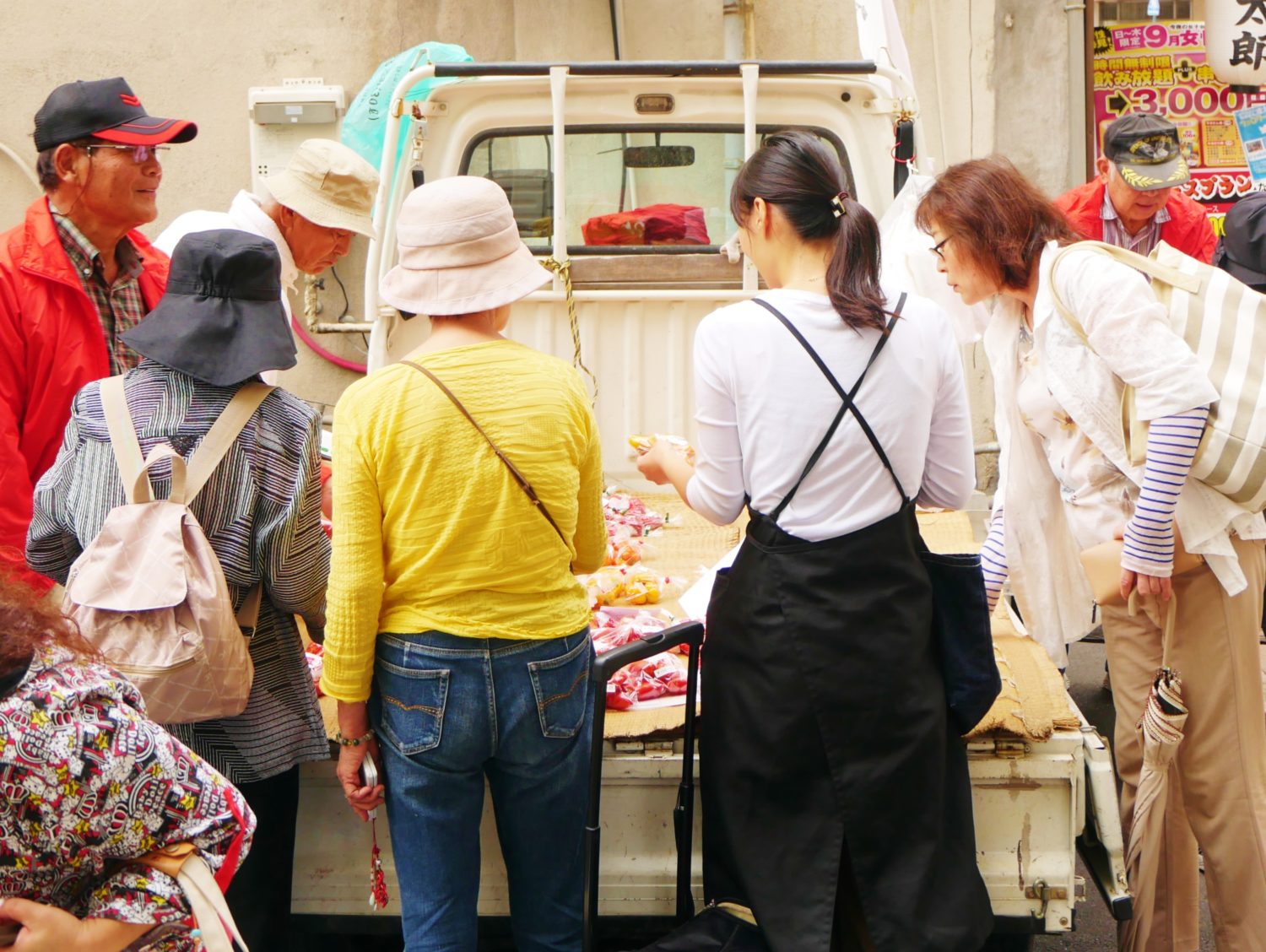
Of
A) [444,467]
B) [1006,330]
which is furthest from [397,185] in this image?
[444,467]

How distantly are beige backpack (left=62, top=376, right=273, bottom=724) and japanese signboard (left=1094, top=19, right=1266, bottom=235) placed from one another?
6868 mm

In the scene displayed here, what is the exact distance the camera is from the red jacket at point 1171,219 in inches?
216

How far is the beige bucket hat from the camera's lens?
152 inches

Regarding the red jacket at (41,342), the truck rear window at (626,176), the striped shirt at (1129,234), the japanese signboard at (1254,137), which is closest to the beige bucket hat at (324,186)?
the red jacket at (41,342)

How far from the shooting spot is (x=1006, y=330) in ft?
10.4

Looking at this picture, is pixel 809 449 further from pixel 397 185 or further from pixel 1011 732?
pixel 397 185

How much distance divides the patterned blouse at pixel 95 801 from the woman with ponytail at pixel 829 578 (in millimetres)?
1075

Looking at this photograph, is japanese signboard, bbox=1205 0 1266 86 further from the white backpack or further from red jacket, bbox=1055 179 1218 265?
the white backpack

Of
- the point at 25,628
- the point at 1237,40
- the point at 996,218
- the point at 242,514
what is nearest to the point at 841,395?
the point at 996,218

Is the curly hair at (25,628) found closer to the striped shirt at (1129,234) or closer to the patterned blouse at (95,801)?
the patterned blouse at (95,801)

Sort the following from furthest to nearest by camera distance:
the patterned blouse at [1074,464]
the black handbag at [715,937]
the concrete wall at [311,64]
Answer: the concrete wall at [311,64]
the patterned blouse at [1074,464]
the black handbag at [715,937]

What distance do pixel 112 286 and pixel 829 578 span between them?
2000 mm

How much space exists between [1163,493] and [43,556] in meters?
2.29

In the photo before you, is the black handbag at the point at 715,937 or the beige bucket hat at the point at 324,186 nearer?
the black handbag at the point at 715,937
